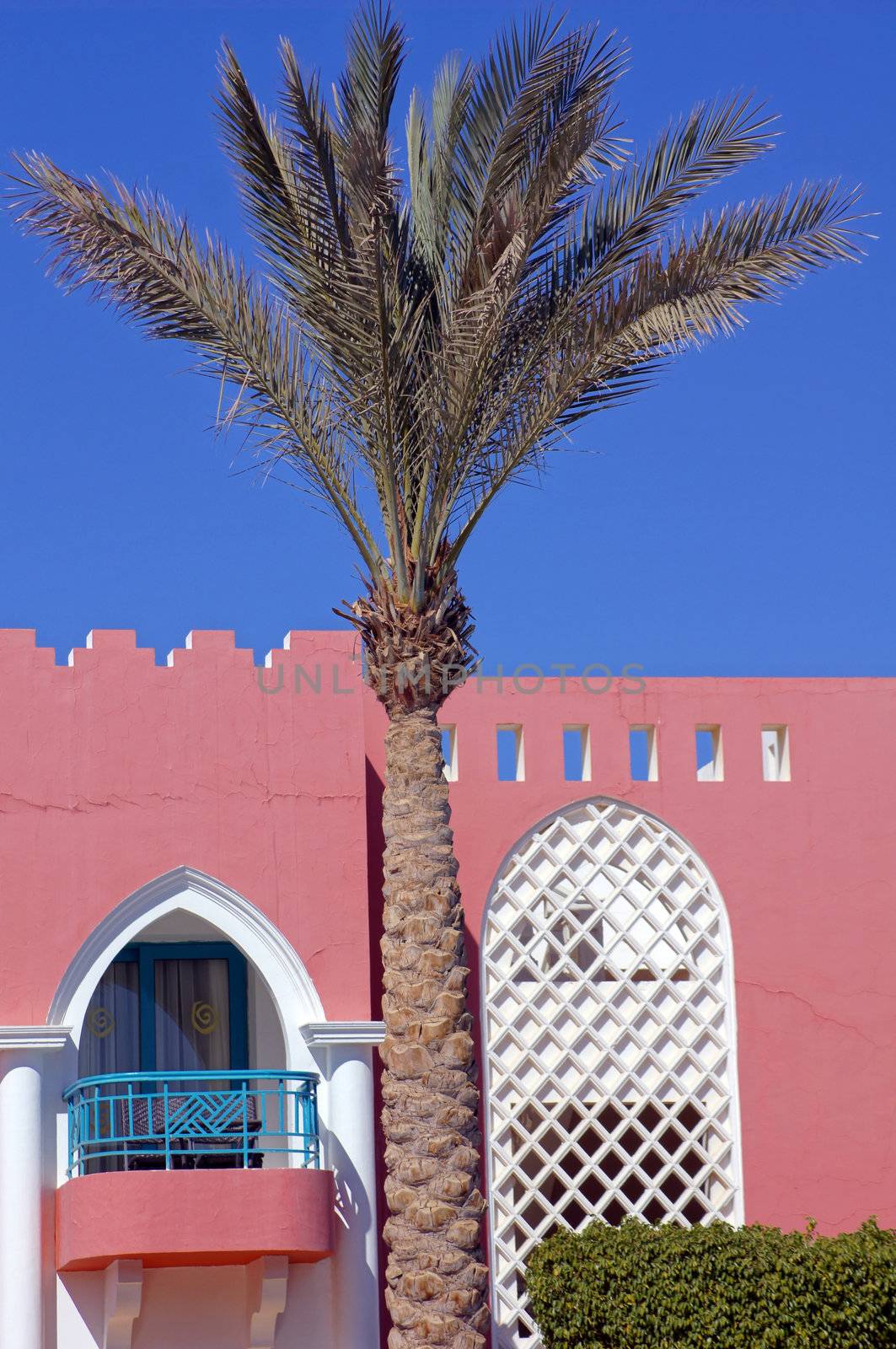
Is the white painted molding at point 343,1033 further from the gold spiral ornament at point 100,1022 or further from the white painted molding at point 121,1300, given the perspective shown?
the white painted molding at point 121,1300

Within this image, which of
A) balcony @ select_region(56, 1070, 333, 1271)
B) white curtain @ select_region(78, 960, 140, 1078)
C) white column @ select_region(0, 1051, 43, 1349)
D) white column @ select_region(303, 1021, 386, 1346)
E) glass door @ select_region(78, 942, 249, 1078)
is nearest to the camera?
balcony @ select_region(56, 1070, 333, 1271)

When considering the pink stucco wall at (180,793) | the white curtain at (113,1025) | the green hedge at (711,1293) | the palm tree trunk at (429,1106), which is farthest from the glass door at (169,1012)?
the palm tree trunk at (429,1106)

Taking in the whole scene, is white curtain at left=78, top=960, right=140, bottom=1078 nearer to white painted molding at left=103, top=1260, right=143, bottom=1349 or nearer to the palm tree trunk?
white painted molding at left=103, top=1260, right=143, bottom=1349

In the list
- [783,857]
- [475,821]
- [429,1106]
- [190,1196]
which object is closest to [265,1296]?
[190,1196]

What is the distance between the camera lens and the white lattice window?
14.9 meters

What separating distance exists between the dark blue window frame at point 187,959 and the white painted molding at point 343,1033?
48.6 inches

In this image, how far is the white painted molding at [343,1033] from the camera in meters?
14.1

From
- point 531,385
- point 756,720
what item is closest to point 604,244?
point 531,385

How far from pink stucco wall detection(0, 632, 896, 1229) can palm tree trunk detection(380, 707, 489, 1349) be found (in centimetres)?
221

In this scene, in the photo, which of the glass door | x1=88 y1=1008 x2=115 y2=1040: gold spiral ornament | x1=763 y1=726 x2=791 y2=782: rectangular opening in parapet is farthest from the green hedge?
x1=763 y1=726 x2=791 y2=782: rectangular opening in parapet

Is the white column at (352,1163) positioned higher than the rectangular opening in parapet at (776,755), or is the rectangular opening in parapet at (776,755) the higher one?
the rectangular opening in parapet at (776,755)

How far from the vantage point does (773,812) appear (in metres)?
16.1

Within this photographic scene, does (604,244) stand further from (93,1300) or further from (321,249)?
(93,1300)

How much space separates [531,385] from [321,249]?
A: 5.26 ft
